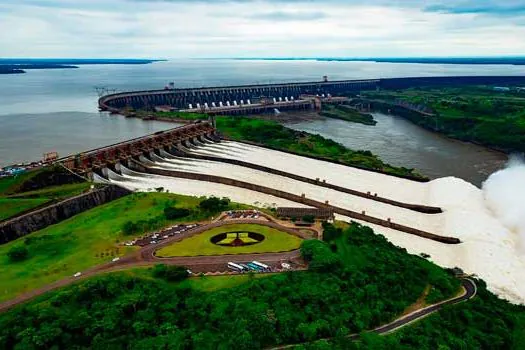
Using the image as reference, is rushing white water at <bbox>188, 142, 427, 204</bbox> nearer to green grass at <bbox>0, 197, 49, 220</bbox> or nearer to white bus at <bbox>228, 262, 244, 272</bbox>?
white bus at <bbox>228, 262, 244, 272</bbox>

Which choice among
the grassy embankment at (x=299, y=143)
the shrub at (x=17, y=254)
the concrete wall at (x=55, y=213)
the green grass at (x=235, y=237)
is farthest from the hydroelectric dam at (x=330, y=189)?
the shrub at (x=17, y=254)

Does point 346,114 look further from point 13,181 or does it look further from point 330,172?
point 13,181

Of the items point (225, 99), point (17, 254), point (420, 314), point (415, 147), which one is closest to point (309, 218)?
point (420, 314)

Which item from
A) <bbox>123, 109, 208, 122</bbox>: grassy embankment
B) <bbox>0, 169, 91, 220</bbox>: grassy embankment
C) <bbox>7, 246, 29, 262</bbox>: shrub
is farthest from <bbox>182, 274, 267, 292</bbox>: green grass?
<bbox>123, 109, 208, 122</bbox>: grassy embankment

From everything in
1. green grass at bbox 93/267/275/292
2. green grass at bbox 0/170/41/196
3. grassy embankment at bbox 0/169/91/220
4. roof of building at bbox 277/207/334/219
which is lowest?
green grass at bbox 93/267/275/292

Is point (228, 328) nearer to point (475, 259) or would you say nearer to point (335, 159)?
point (475, 259)

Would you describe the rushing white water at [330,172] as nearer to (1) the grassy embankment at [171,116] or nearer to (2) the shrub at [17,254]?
(1) the grassy embankment at [171,116]
